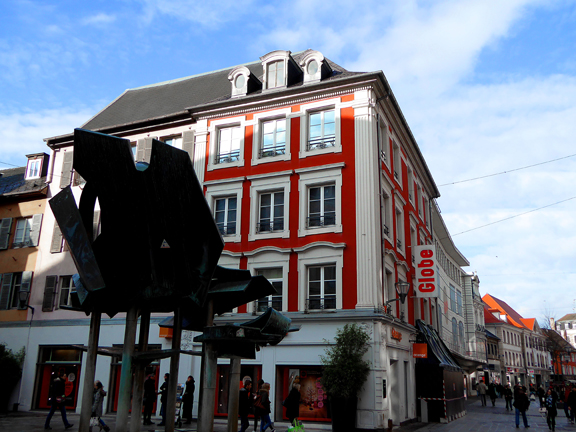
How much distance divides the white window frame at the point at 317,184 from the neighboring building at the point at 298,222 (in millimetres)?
42

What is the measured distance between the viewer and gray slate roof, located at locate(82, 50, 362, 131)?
88.1ft

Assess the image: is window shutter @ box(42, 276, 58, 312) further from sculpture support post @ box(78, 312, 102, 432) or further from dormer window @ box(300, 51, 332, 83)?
sculpture support post @ box(78, 312, 102, 432)

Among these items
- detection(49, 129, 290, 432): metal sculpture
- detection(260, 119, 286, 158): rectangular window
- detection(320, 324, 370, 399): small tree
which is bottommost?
detection(320, 324, 370, 399): small tree

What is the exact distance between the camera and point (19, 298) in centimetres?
2481

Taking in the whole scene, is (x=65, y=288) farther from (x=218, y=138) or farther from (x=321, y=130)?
(x=321, y=130)

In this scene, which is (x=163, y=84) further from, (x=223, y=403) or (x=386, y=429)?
(x=386, y=429)

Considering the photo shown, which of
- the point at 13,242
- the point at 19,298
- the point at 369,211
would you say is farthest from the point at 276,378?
the point at 13,242

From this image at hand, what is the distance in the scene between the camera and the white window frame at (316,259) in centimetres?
1964

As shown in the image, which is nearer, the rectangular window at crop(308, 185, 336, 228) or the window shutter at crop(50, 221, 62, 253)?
the rectangular window at crop(308, 185, 336, 228)

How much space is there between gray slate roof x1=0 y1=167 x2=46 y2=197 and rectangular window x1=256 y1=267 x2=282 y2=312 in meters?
13.2

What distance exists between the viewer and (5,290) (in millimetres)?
25906

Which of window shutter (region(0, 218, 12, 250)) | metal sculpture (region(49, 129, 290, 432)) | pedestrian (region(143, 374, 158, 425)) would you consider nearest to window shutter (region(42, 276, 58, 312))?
window shutter (region(0, 218, 12, 250))

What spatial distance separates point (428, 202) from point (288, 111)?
1535cm

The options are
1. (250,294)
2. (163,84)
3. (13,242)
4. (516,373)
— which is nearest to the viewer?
(250,294)
